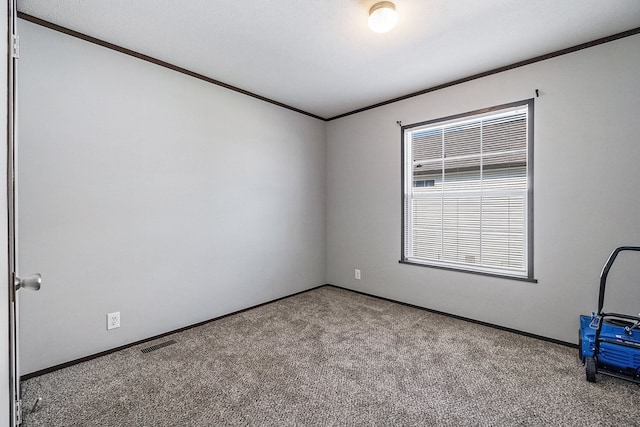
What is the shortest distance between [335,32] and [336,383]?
8.28ft

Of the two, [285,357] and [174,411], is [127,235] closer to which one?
[174,411]

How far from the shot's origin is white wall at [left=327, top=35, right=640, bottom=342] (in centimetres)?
234

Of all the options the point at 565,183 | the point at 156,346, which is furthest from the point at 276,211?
the point at 565,183

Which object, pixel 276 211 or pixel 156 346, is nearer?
pixel 156 346

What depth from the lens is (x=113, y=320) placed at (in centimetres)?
247

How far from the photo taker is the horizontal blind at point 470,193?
2.91 m

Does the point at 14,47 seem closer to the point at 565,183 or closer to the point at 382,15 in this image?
the point at 382,15

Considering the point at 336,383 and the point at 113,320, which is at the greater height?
the point at 113,320

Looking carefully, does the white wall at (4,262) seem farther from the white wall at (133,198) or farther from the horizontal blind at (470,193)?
the horizontal blind at (470,193)

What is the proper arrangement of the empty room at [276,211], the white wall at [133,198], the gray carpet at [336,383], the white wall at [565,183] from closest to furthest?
1. the gray carpet at [336,383]
2. the empty room at [276,211]
3. the white wall at [133,198]
4. the white wall at [565,183]

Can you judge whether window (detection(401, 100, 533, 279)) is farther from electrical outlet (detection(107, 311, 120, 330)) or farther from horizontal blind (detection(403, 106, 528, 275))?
electrical outlet (detection(107, 311, 120, 330))

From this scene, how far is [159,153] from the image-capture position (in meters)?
2.73

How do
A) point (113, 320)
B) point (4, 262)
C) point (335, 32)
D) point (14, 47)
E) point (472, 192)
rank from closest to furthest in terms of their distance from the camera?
point (4, 262) → point (14, 47) → point (335, 32) → point (113, 320) → point (472, 192)

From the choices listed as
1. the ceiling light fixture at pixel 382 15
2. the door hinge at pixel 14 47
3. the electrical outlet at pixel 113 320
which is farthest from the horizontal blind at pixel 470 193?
the door hinge at pixel 14 47
